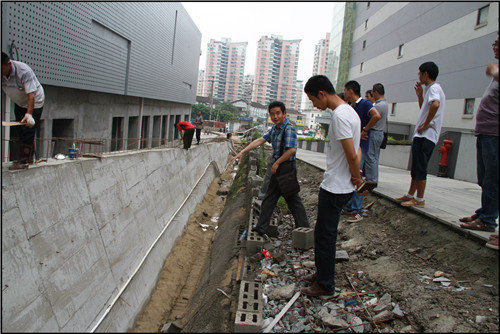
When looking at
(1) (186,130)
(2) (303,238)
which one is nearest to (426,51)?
(1) (186,130)

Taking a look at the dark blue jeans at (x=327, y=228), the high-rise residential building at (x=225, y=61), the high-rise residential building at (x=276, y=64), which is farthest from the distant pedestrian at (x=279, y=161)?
the high-rise residential building at (x=276, y=64)

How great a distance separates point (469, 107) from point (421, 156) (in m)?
12.2

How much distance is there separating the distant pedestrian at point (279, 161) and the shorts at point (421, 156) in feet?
5.27

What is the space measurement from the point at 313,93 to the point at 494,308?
2.39m

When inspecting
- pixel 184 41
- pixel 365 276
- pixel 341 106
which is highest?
pixel 184 41

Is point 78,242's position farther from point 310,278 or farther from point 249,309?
point 310,278

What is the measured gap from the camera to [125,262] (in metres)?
6.82

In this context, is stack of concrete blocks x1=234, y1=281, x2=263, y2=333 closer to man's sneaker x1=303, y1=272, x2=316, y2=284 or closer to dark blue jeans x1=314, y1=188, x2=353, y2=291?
man's sneaker x1=303, y1=272, x2=316, y2=284

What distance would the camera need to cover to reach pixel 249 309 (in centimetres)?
327

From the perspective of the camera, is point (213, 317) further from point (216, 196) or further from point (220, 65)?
point (220, 65)

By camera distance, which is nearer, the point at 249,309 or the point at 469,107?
the point at 249,309

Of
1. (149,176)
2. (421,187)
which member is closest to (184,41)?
(149,176)

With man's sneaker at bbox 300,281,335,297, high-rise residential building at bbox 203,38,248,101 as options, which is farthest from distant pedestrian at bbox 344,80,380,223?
high-rise residential building at bbox 203,38,248,101

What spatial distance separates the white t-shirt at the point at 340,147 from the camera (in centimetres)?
307
